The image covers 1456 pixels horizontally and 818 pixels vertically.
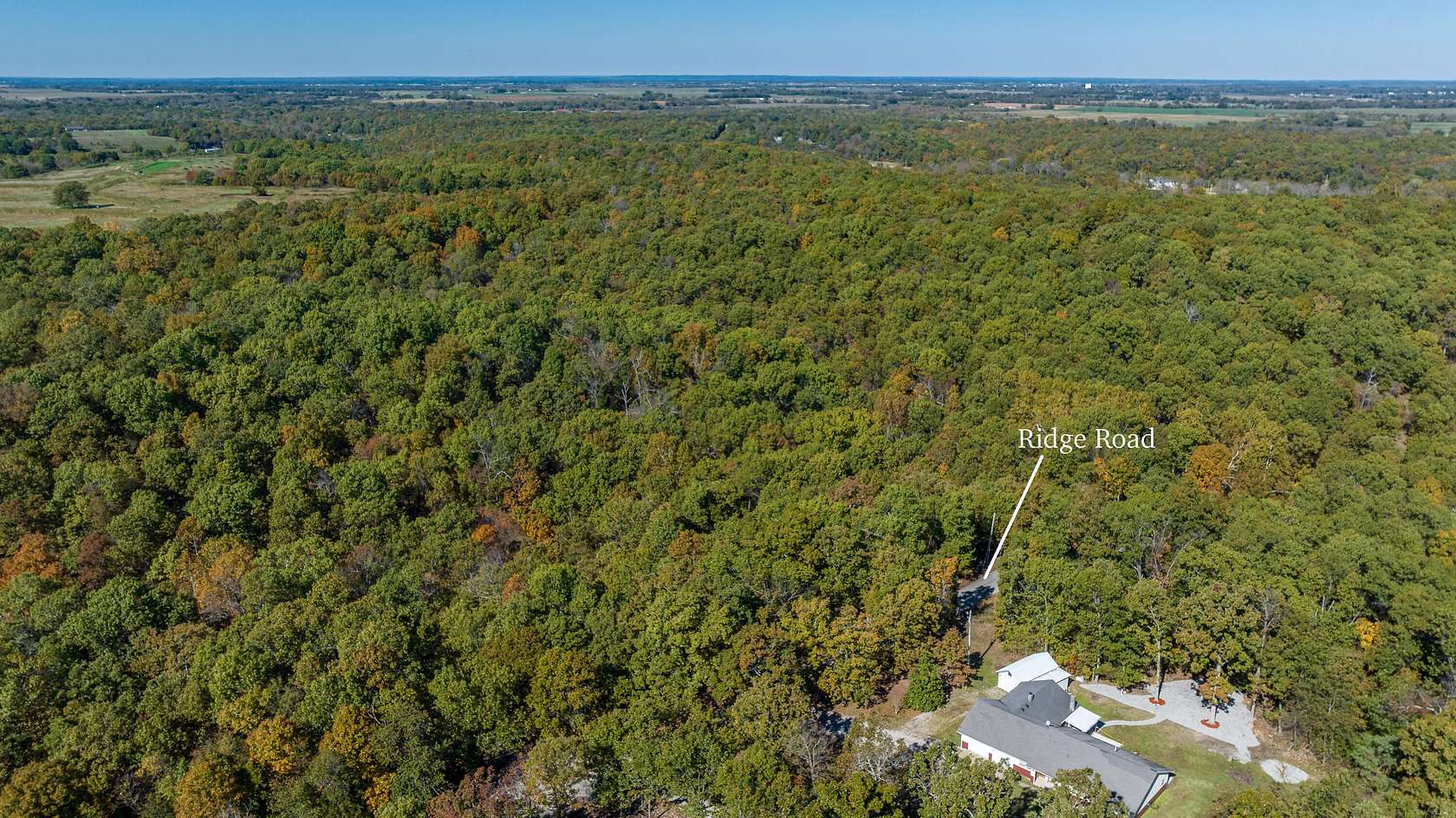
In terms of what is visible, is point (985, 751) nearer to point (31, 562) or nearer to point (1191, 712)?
point (1191, 712)

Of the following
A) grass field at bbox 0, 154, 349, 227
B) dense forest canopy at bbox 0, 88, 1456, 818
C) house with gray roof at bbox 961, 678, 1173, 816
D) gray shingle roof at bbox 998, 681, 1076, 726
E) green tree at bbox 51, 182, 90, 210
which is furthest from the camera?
green tree at bbox 51, 182, 90, 210

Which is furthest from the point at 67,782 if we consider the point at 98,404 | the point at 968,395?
the point at 968,395

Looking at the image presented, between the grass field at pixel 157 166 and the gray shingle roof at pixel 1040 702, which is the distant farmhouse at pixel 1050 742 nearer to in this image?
the gray shingle roof at pixel 1040 702

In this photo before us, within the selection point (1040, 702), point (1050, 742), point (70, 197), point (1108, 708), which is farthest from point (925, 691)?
point (70, 197)

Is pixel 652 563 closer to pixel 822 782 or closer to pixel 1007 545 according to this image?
pixel 822 782

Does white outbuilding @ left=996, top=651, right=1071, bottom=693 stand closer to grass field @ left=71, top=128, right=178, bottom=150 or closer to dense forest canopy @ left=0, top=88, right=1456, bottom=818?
dense forest canopy @ left=0, top=88, right=1456, bottom=818

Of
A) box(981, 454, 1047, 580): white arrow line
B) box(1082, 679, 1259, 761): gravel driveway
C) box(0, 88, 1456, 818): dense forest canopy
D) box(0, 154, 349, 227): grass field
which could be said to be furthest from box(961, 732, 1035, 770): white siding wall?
box(0, 154, 349, 227): grass field
